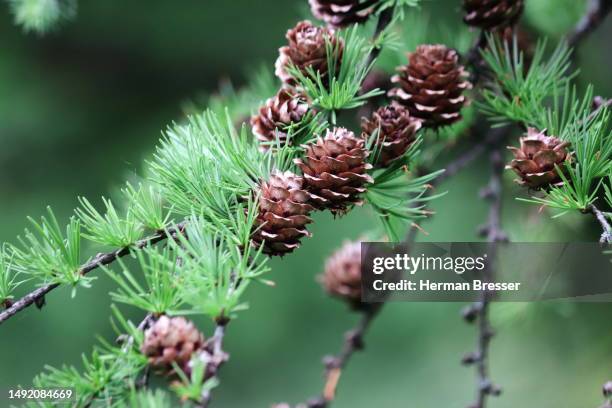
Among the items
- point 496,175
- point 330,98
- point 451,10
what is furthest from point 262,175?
point 451,10

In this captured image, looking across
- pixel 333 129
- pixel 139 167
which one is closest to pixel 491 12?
pixel 333 129

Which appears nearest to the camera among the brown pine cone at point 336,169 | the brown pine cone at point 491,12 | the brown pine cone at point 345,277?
the brown pine cone at point 336,169

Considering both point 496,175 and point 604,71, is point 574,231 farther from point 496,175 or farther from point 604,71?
point 604,71

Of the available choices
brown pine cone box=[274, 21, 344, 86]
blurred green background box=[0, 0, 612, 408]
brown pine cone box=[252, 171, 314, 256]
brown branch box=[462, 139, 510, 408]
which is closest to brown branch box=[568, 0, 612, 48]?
brown branch box=[462, 139, 510, 408]

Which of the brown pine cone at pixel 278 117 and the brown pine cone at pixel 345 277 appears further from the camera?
the brown pine cone at pixel 345 277

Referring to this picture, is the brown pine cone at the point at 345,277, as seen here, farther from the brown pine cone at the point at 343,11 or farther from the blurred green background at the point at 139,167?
the blurred green background at the point at 139,167

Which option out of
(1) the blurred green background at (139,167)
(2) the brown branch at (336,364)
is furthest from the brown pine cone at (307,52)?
(1) the blurred green background at (139,167)

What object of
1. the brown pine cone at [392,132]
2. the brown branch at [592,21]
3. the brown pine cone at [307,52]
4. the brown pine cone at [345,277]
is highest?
the brown branch at [592,21]

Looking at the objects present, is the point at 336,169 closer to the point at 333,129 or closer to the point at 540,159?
the point at 333,129
